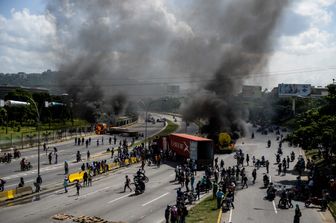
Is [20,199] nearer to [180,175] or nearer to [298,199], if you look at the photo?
[180,175]

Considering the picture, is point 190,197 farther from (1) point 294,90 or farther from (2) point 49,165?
(1) point 294,90

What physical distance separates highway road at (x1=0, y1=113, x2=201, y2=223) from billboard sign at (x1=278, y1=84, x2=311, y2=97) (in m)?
106

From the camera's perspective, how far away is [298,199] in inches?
1208

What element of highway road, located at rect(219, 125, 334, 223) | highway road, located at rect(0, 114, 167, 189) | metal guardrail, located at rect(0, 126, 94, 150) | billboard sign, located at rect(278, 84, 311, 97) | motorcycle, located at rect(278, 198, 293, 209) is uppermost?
billboard sign, located at rect(278, 84, 311, 97)

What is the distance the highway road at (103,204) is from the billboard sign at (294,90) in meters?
106

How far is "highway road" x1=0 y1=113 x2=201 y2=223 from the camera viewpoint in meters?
26.4

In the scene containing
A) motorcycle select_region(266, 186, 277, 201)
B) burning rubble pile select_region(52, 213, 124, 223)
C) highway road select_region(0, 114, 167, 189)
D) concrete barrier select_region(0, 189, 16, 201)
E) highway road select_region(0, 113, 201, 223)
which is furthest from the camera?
highway road select_region(0, 114, 167, 189)

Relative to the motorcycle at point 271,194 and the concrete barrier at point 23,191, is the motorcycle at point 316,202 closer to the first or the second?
the motorcycle at point 271,194

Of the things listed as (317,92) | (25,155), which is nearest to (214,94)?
(25,155)

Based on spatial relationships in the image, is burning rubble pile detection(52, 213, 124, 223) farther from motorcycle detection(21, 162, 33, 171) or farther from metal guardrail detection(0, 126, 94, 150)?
metal guardrail detection(0, 126, 94, 150)

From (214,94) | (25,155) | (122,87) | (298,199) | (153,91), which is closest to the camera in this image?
(298,199)

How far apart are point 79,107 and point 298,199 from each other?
9915 centimetres

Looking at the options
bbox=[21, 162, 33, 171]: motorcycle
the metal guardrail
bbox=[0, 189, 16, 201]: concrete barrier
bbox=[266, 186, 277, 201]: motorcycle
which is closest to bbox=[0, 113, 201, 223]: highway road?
bbox=[0, 189, 16, 201]: concrete barrier

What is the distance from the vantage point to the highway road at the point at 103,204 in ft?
86.6
